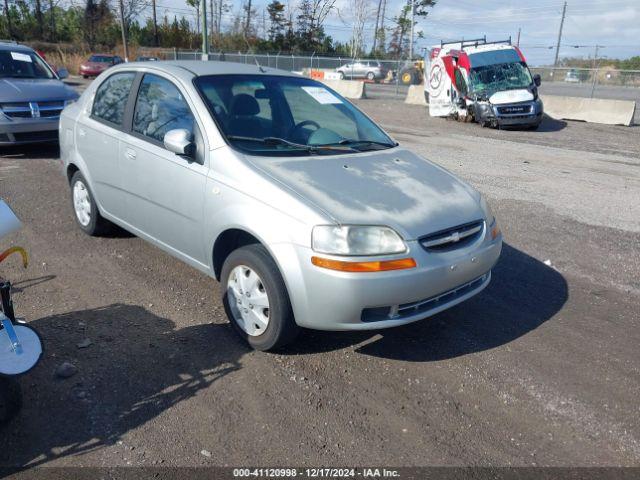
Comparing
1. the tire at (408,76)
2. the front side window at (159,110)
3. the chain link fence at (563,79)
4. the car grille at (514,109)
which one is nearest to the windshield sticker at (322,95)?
the front side window at (159,110)

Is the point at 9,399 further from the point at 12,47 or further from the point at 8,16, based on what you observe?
the point at 8,16

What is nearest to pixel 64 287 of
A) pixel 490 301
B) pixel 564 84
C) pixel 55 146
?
pixel 490 301

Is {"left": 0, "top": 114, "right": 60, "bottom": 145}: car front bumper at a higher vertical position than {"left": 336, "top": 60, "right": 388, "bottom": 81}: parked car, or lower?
lower

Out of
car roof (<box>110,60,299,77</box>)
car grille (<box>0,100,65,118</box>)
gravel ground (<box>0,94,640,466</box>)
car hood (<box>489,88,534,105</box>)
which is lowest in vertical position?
gravel ground (<box>0,94,640,466</box>)

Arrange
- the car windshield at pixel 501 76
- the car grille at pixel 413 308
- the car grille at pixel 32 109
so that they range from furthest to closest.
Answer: the car windshield at pixel 501 76
the car grille at pixel 32 109
the car grille at pixel 413 308

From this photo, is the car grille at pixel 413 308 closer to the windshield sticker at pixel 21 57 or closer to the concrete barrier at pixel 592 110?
the windshield sticker at pixel 21 57

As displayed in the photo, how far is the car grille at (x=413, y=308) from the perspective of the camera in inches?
130

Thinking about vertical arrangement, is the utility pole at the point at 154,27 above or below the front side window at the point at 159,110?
above

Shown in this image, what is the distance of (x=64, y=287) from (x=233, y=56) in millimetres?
41456

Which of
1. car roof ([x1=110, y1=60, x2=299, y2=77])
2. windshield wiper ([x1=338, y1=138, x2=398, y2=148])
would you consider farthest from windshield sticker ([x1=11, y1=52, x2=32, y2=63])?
windshield wiper ([x1=338, y1=138, x2=398, y2=148])

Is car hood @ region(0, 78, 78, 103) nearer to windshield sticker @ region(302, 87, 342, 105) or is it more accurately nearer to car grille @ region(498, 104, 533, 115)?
Result: windshield sticker @ region(302, 87, 342, 105)

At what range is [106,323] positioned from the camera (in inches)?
156

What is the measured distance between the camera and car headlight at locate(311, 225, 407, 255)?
313 centimetres

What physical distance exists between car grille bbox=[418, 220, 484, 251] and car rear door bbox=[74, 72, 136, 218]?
2.82 metres
